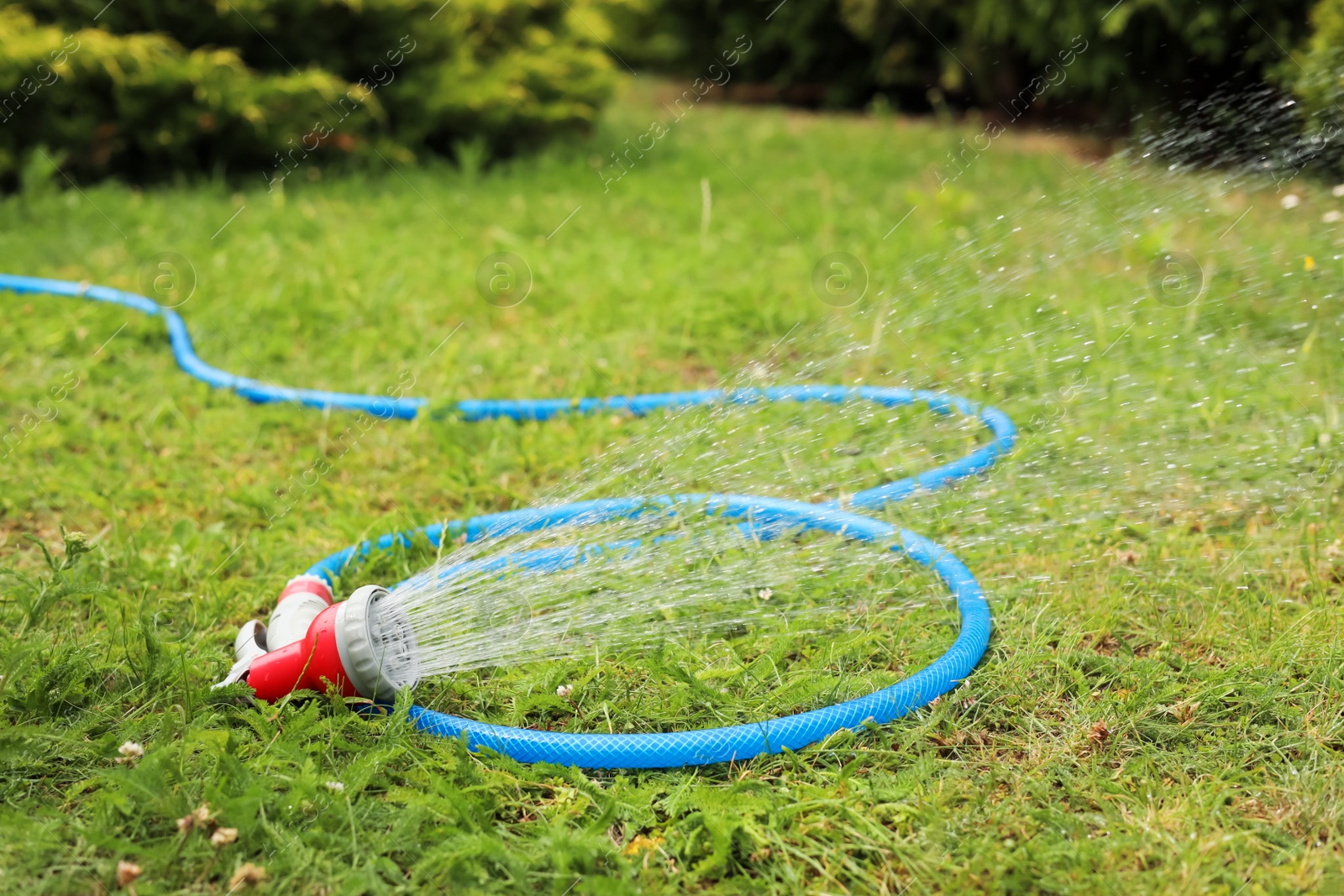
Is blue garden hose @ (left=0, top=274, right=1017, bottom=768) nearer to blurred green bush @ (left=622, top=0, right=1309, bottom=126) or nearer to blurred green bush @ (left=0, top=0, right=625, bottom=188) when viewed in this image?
blurred green bush @ (left=0, top=0, right=625, bottom=188)

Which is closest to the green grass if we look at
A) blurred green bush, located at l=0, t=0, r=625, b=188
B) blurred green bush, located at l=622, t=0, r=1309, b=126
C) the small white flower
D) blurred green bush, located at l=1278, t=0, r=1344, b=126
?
the small white flower

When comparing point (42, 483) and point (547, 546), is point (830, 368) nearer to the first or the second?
point (547, 546)

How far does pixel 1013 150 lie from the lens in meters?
7.26

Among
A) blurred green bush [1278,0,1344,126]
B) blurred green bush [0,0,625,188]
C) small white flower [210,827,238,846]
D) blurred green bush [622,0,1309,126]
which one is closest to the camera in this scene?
small white flower [210,827,238,846]

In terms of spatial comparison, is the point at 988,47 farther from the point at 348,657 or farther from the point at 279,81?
the point at 348,657

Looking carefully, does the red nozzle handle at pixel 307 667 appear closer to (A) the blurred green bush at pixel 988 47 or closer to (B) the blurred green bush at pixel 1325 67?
(B) the blurred green bush at pixel 1325 67

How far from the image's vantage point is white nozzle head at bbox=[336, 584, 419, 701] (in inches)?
82.1

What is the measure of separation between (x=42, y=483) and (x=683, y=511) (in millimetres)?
1938

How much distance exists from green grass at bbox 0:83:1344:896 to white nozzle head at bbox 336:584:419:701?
0.09m

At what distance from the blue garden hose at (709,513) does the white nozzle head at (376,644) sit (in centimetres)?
8

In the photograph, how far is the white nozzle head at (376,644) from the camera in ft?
6.84

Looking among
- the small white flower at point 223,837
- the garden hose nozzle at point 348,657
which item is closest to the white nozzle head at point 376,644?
the garden hose nozzle at point 348,657

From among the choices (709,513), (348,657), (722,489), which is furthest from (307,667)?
(722,489)

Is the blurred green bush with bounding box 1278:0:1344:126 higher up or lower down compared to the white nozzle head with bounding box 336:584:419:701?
lower down
